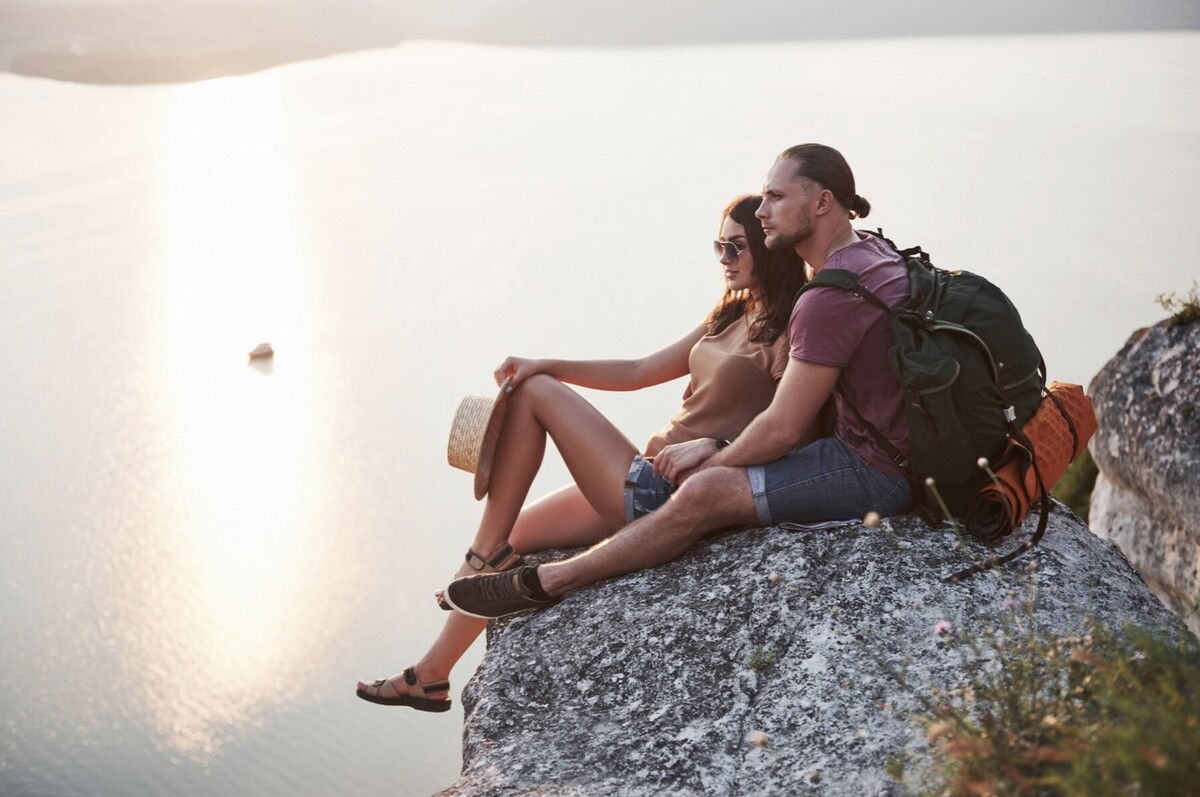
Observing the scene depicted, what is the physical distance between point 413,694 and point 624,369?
1.41 meters

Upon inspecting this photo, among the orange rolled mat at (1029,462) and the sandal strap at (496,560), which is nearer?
the orange rolled mat at (1029,462)

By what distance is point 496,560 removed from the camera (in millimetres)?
3717

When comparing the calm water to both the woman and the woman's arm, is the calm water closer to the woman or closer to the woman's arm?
the woman

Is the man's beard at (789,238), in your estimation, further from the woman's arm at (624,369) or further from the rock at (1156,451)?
the rock at (1156,451)

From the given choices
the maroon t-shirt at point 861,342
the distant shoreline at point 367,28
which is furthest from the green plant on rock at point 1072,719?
the distant shoreline at point 367,28

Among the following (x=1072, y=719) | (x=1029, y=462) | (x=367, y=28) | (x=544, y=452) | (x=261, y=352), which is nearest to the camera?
(x=1072, y=719)

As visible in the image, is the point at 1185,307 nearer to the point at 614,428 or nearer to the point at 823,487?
the point at 823,487

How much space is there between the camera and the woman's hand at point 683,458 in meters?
3.32

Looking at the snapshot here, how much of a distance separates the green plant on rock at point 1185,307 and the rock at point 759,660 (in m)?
2.50

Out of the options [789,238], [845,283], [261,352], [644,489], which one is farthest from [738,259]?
[261,352]

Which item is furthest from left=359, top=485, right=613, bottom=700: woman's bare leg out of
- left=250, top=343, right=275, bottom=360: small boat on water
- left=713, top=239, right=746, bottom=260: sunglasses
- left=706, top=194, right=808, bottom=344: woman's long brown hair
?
left=250, top=343, right=275, bottom=360: small boat on water

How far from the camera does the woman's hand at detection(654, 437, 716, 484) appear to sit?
3320 millimetres

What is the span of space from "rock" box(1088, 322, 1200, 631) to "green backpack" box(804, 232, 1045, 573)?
9.10ft

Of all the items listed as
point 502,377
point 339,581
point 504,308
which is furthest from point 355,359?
point 502,377
